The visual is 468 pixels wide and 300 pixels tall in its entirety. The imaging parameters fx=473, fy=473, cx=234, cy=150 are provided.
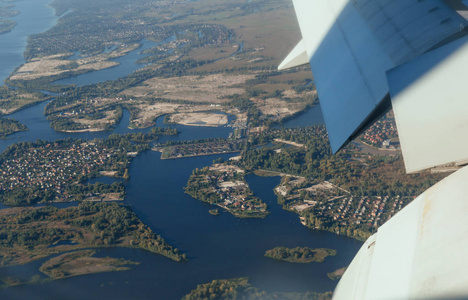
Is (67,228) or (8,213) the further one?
(8,213)

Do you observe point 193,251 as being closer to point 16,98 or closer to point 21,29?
point 16,98

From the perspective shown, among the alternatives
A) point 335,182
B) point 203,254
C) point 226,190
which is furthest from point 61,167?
point 335,182

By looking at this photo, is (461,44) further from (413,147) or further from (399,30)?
(399,30)

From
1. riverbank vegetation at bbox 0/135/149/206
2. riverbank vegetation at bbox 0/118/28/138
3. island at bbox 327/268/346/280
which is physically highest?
riverbank vegetation at bbox 0/118/28/138

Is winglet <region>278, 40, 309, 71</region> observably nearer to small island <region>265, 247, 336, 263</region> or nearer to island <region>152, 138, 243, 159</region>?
small island <region>265, 247, 336, 263</region>

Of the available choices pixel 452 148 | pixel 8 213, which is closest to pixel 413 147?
pixel 452 148

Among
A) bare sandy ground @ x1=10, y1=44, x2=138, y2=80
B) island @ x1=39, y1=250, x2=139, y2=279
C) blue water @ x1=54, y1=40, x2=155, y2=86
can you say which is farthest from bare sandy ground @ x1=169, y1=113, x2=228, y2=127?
bare sandy ground @ x1=10, y1=44, x2=138, y2=80

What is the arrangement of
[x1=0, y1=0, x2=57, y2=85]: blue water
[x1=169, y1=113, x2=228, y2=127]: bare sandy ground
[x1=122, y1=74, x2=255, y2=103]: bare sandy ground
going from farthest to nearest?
[x1=0, y1=0, x2=57, y2=85]: blue water < [x1=122, y1=74, x2=255, y2=103]: bare sandy ground < [x1=169, y1=113, x2=228, y2=127]: bare sandy ground
